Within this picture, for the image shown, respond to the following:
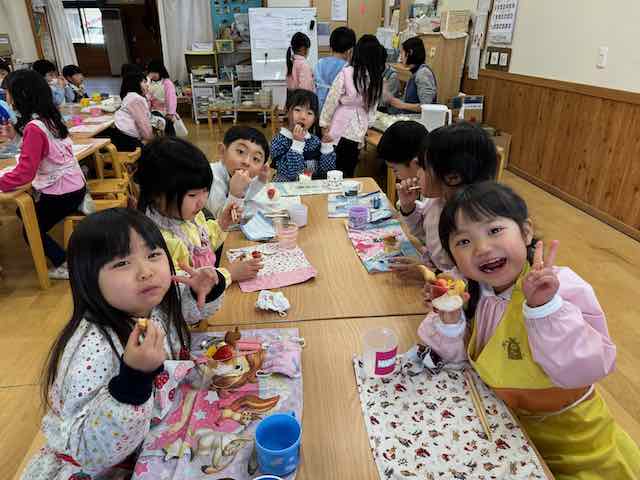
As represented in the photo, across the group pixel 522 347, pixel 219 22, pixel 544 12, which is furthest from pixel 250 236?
pixel 219 22

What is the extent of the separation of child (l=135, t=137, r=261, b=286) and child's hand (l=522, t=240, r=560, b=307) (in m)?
0.88

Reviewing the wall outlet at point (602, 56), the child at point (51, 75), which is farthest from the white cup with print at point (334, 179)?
the child at point (51, 75)

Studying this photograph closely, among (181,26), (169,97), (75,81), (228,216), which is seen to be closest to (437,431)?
(228,216)

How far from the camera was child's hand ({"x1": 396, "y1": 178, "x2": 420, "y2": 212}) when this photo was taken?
2006 millimetres

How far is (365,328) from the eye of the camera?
1.35 m

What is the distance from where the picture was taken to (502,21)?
5.05 metres

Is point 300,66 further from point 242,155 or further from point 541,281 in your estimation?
point 541,281

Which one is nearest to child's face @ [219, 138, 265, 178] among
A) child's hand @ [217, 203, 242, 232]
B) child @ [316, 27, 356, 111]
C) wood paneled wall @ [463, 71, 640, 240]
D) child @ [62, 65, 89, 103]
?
child's hand @ [217, 203, 242, 232]

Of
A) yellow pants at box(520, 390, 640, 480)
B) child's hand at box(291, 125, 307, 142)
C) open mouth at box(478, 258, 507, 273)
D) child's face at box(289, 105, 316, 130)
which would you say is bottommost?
yellow pants at box(520, 390, 640, 480)

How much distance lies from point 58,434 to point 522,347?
107cm

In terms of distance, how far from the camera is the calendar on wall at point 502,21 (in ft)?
16.0

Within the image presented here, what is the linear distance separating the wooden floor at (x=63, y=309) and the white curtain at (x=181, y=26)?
5.49 m

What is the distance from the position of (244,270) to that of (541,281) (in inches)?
39.8

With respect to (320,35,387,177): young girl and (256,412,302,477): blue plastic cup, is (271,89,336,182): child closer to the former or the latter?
(320,35,387,177): young girl
